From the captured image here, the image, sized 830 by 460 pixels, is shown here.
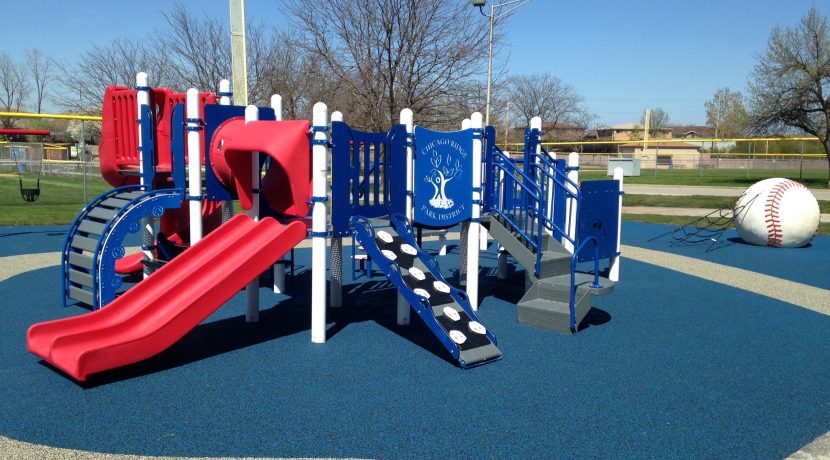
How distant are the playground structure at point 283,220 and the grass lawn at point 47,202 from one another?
360 inches

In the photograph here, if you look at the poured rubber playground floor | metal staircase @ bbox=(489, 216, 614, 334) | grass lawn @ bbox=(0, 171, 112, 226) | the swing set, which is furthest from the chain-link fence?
metal staircase @ bbox=(489, 216, 614, 334)

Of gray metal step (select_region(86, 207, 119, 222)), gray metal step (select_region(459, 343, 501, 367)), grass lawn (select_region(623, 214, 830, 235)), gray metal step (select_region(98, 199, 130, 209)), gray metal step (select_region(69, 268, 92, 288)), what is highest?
gray metal step (select_region(98, 199, 130, 209))

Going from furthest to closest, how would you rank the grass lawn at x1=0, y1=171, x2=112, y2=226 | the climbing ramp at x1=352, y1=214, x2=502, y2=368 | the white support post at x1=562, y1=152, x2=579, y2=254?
the grass lawn at x1=0, y1=171, x2=112, y2=226, the white support post at x1=562, y1=152, x2=579, y2=254, the climbing ramp at x1=352, y1=214, x2=502, y2=368

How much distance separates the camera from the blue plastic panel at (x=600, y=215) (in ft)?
26.6

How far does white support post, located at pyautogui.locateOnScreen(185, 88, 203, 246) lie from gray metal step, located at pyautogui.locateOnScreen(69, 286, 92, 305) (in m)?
1.41

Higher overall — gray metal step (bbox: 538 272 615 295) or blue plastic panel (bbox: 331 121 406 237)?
blue plastic panel (bbox: 331 121 406 237)

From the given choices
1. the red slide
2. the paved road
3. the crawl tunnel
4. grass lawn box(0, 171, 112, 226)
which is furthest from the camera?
the paved road

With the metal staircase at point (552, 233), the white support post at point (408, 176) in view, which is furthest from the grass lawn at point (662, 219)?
the white support post at point (408, 176)

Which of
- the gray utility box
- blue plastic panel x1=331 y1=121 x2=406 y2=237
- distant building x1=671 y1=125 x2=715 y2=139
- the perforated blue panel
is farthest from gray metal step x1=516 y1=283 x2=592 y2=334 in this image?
distant building x1=671 y1=125 x2=715 y2=139

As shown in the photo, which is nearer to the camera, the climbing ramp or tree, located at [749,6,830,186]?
the climbing ramp

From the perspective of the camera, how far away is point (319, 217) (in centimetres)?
660

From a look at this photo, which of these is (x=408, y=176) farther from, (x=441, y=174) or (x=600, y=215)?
(x=600, y=215)

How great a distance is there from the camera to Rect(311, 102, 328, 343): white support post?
21.3ft

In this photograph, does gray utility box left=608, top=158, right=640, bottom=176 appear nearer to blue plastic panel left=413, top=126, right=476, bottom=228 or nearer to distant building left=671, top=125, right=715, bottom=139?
blue plastic panel left=413, top=126, right=476, bottom=228
